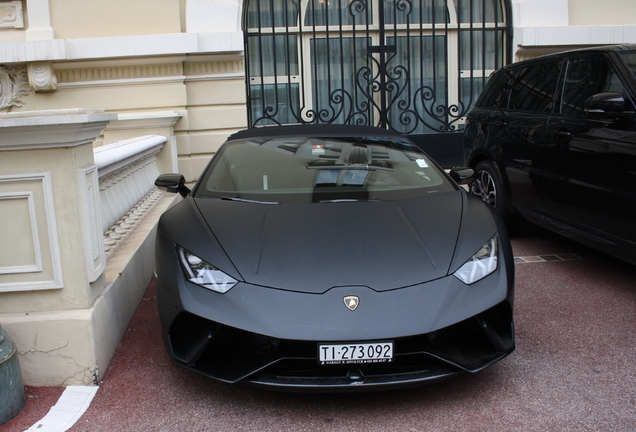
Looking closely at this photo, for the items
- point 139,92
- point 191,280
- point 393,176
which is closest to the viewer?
point 191,280

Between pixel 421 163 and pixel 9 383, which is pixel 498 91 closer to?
pixel 421 163

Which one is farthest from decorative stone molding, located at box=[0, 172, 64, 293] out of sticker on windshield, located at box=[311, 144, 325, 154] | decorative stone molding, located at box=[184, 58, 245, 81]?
decorative stone molding, located at box=[184, 58, 245, 81]

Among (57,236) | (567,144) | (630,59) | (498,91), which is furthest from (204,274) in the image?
(498,91)

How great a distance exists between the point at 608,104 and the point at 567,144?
2.05ft

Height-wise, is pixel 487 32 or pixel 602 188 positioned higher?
pixel 487 32

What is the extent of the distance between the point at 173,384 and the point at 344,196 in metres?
1.43

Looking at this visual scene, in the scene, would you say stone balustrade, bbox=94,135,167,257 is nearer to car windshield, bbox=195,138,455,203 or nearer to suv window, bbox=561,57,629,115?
car windshield, bbox=195,138,455,203

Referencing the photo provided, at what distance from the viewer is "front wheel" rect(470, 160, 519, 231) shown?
6203mm

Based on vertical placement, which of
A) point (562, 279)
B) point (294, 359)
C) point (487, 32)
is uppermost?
point (487, 32)

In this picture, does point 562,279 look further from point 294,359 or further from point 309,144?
point 294,359

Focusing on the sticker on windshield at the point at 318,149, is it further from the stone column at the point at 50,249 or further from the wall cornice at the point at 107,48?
the wall cornice at the point at 107,48

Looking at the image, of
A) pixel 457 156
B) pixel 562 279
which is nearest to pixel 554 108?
pixel 562 279

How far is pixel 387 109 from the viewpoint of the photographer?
400 inches

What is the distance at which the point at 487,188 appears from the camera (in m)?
6.53
